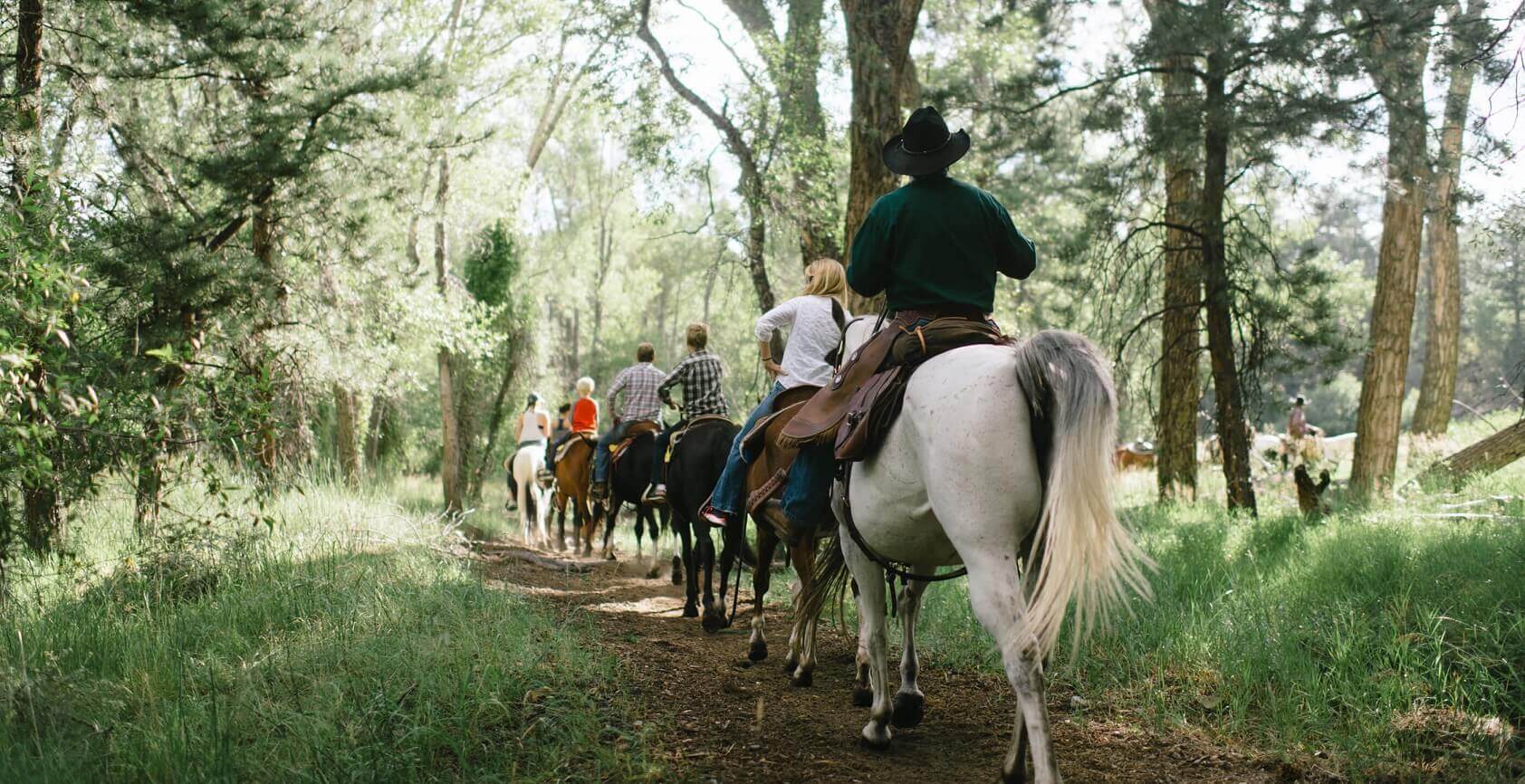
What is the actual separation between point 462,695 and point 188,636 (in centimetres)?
243

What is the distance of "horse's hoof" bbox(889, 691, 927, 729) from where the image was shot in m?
4.46

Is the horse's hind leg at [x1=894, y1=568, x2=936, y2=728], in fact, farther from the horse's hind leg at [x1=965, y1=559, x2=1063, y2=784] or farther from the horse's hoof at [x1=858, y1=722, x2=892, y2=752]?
the horse's hind leg at [x1=965, y1=559, x2=1063, y2=784]

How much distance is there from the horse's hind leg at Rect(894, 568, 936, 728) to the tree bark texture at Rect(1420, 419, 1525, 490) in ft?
23.6

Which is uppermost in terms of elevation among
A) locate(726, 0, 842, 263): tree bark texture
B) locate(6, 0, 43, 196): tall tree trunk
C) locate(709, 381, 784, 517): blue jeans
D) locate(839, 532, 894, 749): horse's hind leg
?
locate(726, 0, 842, 263): tree bark texture

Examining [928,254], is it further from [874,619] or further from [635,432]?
[635,432]

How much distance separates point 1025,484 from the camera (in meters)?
3.25

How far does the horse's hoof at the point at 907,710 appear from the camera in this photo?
14.6ft

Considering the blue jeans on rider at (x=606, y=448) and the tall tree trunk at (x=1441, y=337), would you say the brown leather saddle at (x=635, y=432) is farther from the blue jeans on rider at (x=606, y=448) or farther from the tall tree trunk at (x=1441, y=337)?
the tall tree trunk at (x=1441, y=337)

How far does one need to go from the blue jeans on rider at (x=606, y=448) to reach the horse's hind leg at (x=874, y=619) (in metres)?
6.15

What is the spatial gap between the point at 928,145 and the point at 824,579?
89.0 inches

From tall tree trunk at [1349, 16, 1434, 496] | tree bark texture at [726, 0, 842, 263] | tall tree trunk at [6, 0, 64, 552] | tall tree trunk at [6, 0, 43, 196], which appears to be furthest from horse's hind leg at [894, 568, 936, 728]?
tree bark texture at [726, 0, 842, 263]

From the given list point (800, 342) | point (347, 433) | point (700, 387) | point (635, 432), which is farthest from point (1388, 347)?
point (347, 433)

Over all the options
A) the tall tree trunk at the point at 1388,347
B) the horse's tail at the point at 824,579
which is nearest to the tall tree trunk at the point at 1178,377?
the tall tree trunk at the point at 1388,347

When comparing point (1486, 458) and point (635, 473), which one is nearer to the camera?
point (1486, 458)
